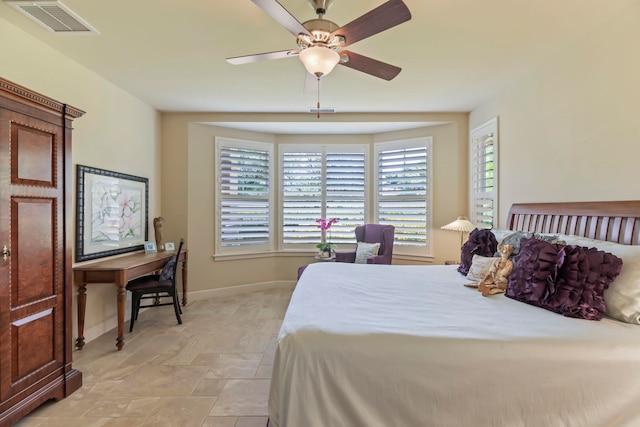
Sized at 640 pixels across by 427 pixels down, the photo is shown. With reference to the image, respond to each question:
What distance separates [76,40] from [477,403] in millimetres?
3733

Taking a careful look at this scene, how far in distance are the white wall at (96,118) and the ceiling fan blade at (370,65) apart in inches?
101

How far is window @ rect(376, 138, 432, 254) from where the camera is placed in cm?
471

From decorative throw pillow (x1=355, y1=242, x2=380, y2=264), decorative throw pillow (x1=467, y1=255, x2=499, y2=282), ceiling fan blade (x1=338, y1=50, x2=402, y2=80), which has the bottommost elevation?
decorative throw pillow (x1=355, y1=242, x2=380, y2=264)

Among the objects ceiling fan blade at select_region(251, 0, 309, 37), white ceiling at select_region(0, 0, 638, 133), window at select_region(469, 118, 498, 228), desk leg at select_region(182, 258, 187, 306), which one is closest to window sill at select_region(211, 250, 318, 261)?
desk leg at select_region(182, 258, 187, 306)

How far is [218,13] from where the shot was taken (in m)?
2.16

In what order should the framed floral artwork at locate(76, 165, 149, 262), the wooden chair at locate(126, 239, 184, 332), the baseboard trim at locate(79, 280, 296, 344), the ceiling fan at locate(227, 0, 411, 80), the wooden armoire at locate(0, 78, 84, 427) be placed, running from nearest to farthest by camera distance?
the ceiling fan at locate(227, 0, 411, 80) → the wooden armoire at locate(0, 78, 84, 427) → the framed floral artwork at locate(76, 165, 149, 262) → the baseboard trim at locate(79, 280, 296, 344) → the wooden chair at locate(126, 239, 184, 332)

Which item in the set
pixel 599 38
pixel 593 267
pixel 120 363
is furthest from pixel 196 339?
pixel 599 38

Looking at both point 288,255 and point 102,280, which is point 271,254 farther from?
point 102,280

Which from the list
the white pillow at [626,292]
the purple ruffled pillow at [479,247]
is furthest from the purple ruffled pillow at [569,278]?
the purple ruffled pillow at [479,247]

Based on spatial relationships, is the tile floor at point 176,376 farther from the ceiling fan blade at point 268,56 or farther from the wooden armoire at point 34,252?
the ceiling fan blade at point 268,56

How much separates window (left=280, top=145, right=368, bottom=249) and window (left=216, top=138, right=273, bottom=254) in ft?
0.94

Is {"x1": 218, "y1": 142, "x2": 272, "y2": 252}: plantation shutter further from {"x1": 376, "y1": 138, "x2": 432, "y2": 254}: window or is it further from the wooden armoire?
the wooden armoire

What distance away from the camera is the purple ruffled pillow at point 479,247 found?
2613 millimetres

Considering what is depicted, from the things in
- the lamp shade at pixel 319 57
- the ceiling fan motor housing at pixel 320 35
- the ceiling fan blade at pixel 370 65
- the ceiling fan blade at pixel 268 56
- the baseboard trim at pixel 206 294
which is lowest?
the baseboard trim at pixel 206 294
